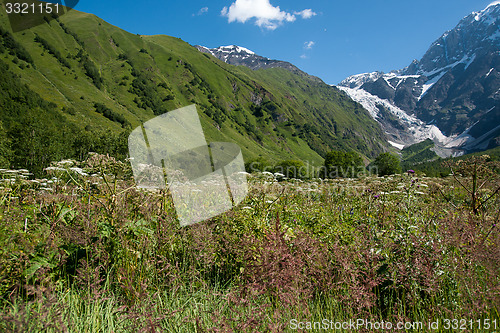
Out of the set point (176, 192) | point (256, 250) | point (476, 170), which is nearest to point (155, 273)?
point (256, 250)

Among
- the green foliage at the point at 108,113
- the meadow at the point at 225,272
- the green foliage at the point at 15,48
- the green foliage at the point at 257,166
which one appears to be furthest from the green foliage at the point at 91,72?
the meadow at the point at 225,272

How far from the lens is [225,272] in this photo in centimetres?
395

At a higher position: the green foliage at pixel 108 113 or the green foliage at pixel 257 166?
the green foliage at pixel 108 113

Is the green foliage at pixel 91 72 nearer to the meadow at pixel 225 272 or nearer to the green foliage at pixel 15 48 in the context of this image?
the green foliage at pixel 15 48

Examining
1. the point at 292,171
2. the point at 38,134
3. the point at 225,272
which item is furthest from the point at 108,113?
the point at 225,272

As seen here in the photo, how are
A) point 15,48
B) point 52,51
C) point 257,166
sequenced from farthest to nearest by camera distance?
point 52,51 → point 15,48 → point 257,166

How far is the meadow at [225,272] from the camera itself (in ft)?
7.20

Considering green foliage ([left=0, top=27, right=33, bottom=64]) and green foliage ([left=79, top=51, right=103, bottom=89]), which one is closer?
green foliage ([left=0, top=27, right=33, bottom=64])

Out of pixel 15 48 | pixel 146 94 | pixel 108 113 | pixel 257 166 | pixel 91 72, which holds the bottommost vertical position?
pixel 257 166

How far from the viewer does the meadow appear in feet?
7.20

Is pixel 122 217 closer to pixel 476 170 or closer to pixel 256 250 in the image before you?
pixel 256 250

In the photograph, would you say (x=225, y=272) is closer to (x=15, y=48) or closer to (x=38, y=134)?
(x=38, y=134)

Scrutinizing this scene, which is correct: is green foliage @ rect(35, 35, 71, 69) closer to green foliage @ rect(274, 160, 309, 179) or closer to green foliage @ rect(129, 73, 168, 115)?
green foliage @ rect(129, 73, 168, 115)

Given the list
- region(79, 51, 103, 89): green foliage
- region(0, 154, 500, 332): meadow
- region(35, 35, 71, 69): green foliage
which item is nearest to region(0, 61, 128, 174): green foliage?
region(35, 35, 71, 69): green foliage
